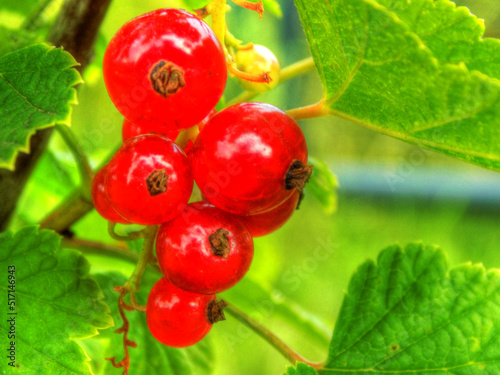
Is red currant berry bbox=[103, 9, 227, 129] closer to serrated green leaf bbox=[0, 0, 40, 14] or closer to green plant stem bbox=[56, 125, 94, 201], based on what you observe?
green plant stem bbox=[56, 125, 94, 201]

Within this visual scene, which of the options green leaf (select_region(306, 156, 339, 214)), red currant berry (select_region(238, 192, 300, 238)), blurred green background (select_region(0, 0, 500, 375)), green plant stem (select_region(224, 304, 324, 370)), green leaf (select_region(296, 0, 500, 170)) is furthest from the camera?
blurred green background (select_region(0, 0, 500, 375))

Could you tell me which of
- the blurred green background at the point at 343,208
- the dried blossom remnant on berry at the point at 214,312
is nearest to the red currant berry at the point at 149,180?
the dried blossom remnant on berry at the point at 214,312

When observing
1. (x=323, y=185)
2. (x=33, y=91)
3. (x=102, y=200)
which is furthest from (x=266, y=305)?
(x=33, y=91)

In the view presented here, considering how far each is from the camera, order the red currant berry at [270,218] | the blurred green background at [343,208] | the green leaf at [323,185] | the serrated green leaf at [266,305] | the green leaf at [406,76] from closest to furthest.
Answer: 1. the green leaf at [406,76]
2. the red currant berry at [270,218]
3. the green leaf at [323,185]
4. the serrated green leaf at [266,305]
5. the blurred green background at [343,208]

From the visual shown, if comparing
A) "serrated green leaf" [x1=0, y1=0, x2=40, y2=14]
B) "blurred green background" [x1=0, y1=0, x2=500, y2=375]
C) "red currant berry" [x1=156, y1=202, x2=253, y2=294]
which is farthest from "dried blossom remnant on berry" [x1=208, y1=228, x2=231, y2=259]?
"blurred green background" [x1=0, y1=0, x2=500, y2=375]

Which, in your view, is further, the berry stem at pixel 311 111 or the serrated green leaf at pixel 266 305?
Answer: the serrated green leaf at pixel 266 305

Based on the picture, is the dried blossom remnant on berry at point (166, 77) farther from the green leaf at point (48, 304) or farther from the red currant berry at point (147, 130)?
the green leaf at point (48, 304)

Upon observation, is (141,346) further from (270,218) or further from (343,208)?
(343,208)
